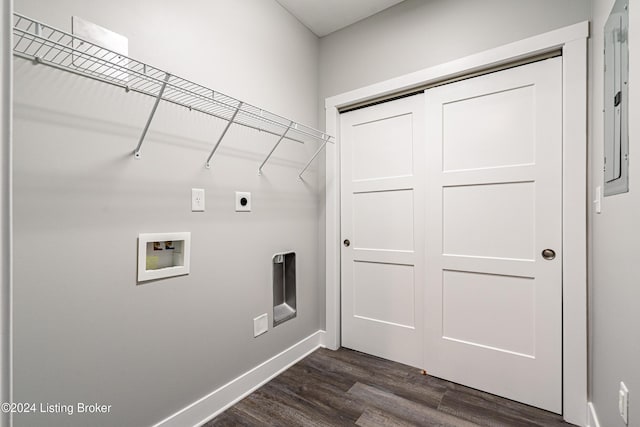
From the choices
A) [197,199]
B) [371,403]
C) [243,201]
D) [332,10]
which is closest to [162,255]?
[197,199]

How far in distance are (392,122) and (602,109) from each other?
1.14 meters

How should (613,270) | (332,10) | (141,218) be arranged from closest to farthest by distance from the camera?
(613,270) → (141,218) → (332,10)

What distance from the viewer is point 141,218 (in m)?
1.32

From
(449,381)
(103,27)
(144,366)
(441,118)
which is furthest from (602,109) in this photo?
(144,366)

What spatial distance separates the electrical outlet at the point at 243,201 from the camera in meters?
1.75

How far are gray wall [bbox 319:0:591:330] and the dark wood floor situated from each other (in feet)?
2.58

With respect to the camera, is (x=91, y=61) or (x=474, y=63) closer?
(x=91, y=61)

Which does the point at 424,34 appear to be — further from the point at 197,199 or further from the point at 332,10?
the point at 197,199

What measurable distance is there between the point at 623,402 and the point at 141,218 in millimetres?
2019

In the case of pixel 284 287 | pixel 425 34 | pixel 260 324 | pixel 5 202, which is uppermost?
pixel 425 34

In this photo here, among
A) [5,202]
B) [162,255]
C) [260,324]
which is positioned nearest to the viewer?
[5,202]

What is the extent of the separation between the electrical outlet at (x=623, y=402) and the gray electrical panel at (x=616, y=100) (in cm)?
71

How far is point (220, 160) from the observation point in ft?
5.42

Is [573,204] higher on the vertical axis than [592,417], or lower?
higher
